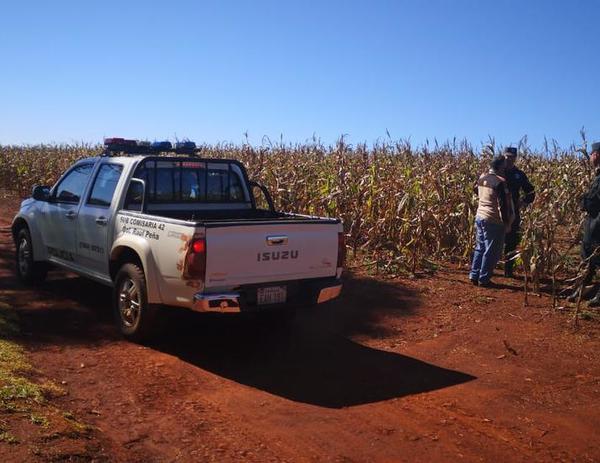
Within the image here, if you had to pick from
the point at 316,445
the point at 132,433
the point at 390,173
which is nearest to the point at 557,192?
the point at 390,173

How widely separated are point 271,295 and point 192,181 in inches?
81.6

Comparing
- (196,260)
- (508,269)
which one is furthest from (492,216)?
(196,260)

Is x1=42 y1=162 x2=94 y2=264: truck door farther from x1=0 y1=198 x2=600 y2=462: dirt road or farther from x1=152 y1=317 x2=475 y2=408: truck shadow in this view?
x1=152 y1=317 x2=475 y2=408: truck shadow

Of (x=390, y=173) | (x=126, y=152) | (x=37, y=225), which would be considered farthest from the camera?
(x=390, y=173)

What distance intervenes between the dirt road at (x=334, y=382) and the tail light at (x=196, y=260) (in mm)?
923

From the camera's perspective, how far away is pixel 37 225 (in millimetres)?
8180

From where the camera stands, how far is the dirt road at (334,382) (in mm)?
4059

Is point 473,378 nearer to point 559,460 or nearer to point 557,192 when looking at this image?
point 559,460

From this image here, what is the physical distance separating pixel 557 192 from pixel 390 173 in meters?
2.87

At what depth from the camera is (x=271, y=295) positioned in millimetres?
5750

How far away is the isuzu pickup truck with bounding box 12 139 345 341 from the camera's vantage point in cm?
540

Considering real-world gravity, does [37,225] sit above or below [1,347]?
above

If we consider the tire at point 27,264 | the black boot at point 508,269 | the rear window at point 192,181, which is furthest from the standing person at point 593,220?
the tire at point 27,264

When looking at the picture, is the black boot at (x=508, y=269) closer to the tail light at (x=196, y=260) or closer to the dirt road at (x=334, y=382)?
the dirt road at (x=334, y=382)
